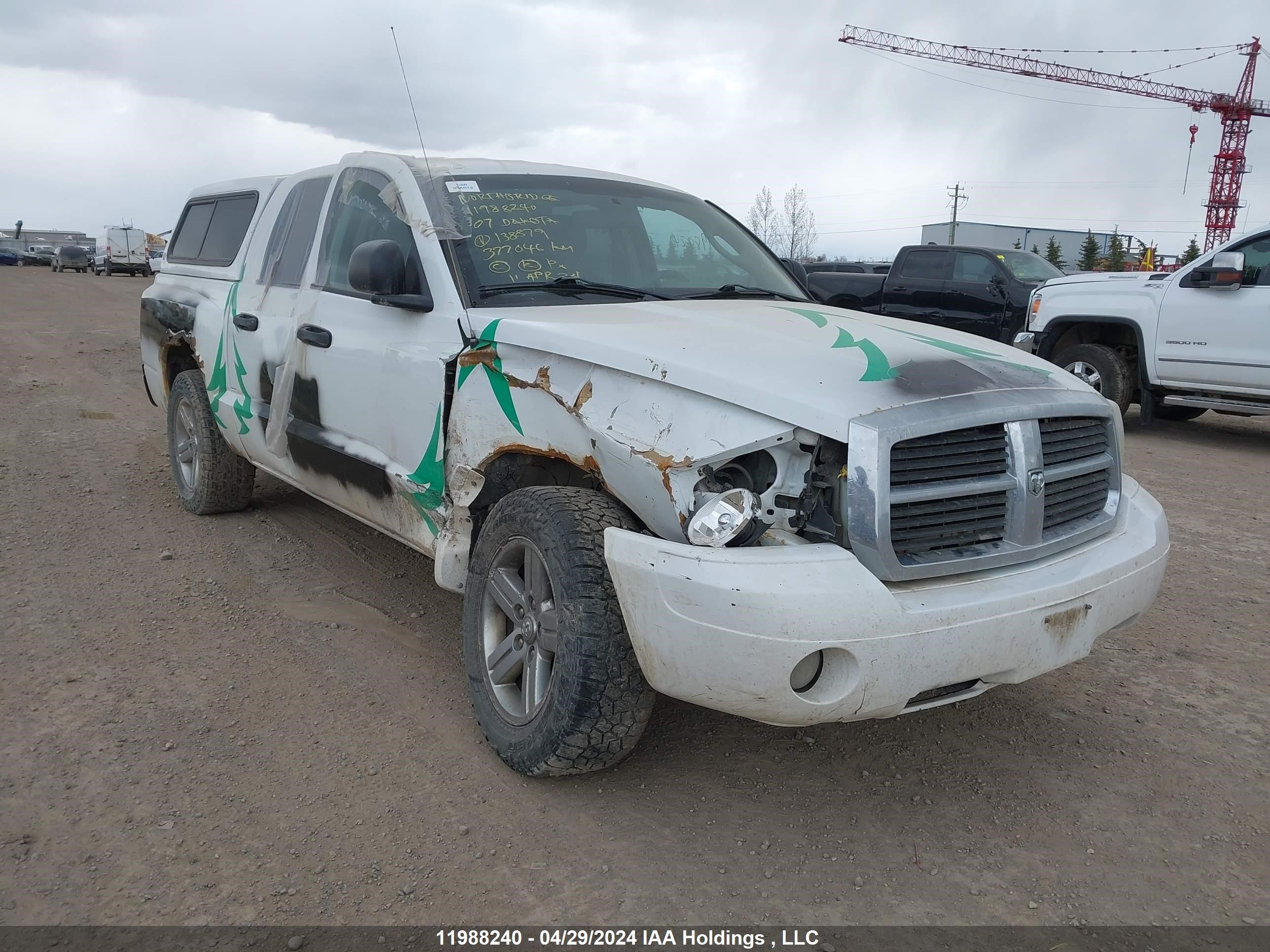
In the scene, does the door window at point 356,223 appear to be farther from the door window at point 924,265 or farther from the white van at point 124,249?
the white van at point 124,249

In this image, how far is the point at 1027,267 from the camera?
12.1 metres

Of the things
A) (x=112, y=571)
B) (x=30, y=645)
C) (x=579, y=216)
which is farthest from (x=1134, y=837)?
(x=112, y=571)

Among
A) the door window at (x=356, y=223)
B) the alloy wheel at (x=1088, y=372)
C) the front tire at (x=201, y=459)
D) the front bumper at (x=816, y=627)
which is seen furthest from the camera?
the alloy wheel at (x=1088, y=372)

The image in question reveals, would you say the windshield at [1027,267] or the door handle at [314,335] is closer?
the door handle at [314,335]

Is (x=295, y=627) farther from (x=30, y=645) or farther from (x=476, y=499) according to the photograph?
(x=476, y=499)

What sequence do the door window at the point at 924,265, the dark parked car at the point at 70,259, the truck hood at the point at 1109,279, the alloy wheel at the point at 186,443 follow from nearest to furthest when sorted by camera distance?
the alloy wheel at the point at 186,443 → the truck hood at the point at 1109,279 → the door window at the point at 924,265 → the dark parked car at the point at 70,259

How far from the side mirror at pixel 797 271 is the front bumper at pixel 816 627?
2436 millimetres

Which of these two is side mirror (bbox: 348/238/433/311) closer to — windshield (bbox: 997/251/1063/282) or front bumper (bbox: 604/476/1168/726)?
front bumper (bbox: 604/476/1168/726)

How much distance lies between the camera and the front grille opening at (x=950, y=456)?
2490 millimetres

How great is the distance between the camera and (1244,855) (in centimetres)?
268

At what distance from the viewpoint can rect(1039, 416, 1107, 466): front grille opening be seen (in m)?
Answer: 2.80

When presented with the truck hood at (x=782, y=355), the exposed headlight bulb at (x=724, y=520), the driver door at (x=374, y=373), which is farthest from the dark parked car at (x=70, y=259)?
the exposed headlight bulb at (x=724, y=520)

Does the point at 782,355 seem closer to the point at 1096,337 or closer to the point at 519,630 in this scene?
the point at 519,630

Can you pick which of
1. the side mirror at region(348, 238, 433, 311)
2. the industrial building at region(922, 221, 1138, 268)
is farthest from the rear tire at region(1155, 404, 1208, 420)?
the industrial building at region(922, 221, 1138, 268)
